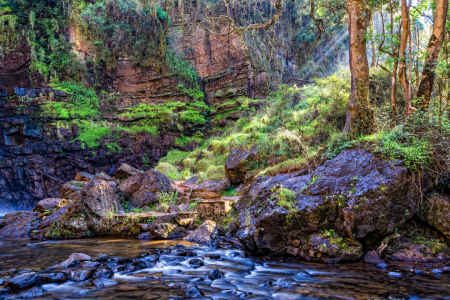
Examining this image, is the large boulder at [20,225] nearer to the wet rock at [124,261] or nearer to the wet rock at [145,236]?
the wet rock at [145,236]

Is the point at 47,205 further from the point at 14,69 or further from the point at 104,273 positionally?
the point at 14,69

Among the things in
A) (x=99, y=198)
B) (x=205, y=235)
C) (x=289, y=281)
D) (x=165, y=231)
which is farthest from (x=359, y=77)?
(x=99, y=198)

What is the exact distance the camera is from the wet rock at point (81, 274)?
13.2 ft

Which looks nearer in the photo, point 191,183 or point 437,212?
point 437,212

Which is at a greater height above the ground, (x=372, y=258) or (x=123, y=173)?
(x=372, y=258)

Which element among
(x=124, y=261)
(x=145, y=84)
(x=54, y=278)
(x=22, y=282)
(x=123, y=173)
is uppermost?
(x=145, y=84)

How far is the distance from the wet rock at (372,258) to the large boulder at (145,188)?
282 inches

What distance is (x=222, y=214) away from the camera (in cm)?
773

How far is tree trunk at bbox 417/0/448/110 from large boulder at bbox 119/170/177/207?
8451 millimetres

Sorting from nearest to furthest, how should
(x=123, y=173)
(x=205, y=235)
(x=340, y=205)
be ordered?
(x=340, y=205) → (x=205, y=235) → (x=123, y=173)

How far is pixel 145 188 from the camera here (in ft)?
33.0

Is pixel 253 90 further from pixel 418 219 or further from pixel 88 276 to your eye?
pixel 88 276

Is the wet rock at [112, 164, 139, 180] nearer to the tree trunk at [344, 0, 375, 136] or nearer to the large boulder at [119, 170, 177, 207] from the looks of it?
the large boulder at [119, 170, 177, 207]

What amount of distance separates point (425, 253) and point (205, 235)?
171 inches
